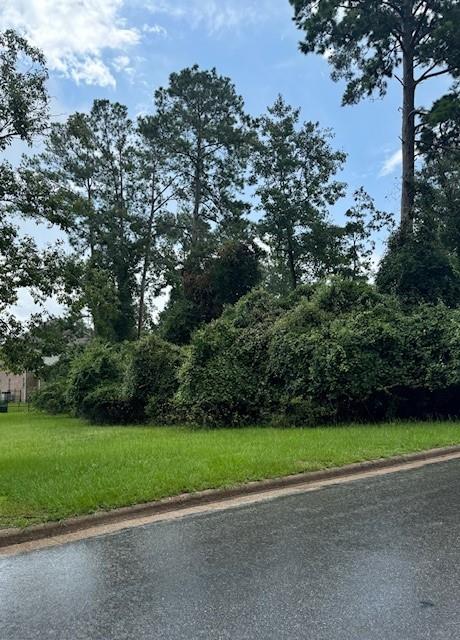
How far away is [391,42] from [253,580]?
88.9ft

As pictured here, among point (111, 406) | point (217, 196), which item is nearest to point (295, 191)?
point (217, 196)

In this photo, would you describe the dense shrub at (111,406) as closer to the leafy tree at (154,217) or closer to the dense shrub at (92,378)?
the dense shrub at (92,378)

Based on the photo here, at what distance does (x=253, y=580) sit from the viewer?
423 cm

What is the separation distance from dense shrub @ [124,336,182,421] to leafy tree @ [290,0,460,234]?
464 inches

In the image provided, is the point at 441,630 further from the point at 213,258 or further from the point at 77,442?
the point at 213,258

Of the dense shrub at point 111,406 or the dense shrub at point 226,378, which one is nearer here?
the dense shrub at point 226,378

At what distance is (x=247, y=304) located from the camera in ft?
65.3

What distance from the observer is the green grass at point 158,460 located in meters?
6.55

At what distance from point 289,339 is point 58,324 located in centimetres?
772

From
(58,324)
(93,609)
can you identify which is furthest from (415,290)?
(93,609)

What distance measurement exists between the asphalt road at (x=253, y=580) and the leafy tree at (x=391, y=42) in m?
20.1

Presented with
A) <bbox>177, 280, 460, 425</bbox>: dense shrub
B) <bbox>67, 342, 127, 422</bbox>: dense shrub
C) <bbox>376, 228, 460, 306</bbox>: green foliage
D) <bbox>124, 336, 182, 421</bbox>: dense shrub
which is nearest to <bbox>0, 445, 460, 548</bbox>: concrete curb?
<bbox>177, 280, 460, 425</bbox>: dense shrub

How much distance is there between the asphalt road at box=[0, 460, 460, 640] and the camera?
11.4 feet

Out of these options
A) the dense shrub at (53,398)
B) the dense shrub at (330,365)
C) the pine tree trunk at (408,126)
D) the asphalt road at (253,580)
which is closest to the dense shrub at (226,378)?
the dense shrub at (330,365)
